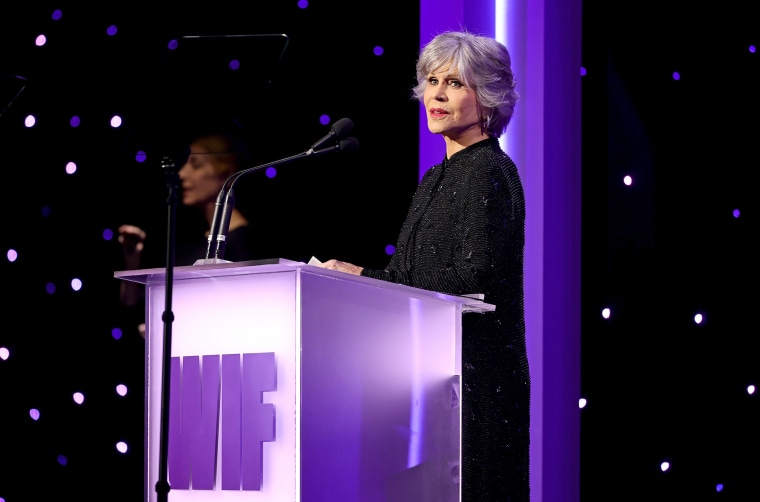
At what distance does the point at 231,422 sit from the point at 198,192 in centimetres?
174

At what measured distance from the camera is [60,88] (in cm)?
342

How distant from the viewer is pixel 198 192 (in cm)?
319

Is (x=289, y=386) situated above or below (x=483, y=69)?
below

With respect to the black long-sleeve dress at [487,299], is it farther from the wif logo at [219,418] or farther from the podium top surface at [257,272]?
the wif logo at [219,418]

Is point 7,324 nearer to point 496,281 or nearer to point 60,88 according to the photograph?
point 60,88

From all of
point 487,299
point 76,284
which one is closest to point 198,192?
point 76,284

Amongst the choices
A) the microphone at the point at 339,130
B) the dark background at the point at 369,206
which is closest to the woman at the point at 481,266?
the microphone at the point at 339,130

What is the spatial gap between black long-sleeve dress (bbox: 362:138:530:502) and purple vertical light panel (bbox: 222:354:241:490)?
51 centimetres

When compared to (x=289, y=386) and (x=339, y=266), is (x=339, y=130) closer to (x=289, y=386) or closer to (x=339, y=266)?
(x=339, y=266)

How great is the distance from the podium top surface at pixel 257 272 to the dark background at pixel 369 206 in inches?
47.6

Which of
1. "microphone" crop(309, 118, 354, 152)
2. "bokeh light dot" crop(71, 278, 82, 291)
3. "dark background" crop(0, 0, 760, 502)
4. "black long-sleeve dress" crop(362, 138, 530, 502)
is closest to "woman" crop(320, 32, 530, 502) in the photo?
"black long-sleeve dress" crop(362, 138, 530, 502)

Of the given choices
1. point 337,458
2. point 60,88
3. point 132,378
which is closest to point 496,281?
point 337,458

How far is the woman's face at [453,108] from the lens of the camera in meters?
2.37
